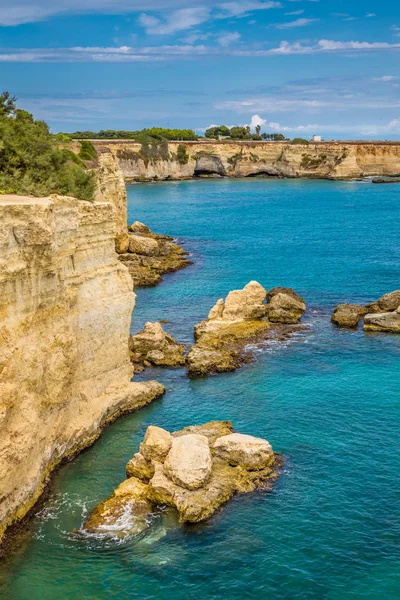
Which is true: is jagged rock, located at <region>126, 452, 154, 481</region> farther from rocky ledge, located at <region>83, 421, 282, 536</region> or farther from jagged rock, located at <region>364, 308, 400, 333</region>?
jagged rock, located at <region>364, 308, 400, 333</region>

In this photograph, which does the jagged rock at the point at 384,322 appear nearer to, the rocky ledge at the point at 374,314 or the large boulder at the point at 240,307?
the rocky ledge at the point at 374,314

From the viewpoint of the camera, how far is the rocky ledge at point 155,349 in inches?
1569

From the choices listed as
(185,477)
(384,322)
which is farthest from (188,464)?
(384,322)

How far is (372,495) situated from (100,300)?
49.2 ft

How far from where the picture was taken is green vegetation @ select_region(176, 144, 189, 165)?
531 ft

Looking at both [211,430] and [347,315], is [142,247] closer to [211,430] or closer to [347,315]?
[347,315]

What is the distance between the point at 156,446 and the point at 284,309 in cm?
2313

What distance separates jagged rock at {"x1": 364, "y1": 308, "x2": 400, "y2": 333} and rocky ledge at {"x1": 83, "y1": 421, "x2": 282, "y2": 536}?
1950cm

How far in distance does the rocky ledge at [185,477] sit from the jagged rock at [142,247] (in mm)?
42830

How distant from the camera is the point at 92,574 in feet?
69.8

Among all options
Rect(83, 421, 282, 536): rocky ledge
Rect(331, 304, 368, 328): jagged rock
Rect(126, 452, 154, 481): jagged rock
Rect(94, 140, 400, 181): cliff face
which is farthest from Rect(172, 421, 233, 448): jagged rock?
Rect(94, 140, 400, 181): cliff face

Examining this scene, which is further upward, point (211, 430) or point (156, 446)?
point (156, 446)

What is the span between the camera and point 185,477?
24.8m

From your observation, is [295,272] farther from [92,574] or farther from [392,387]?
[92,574]
